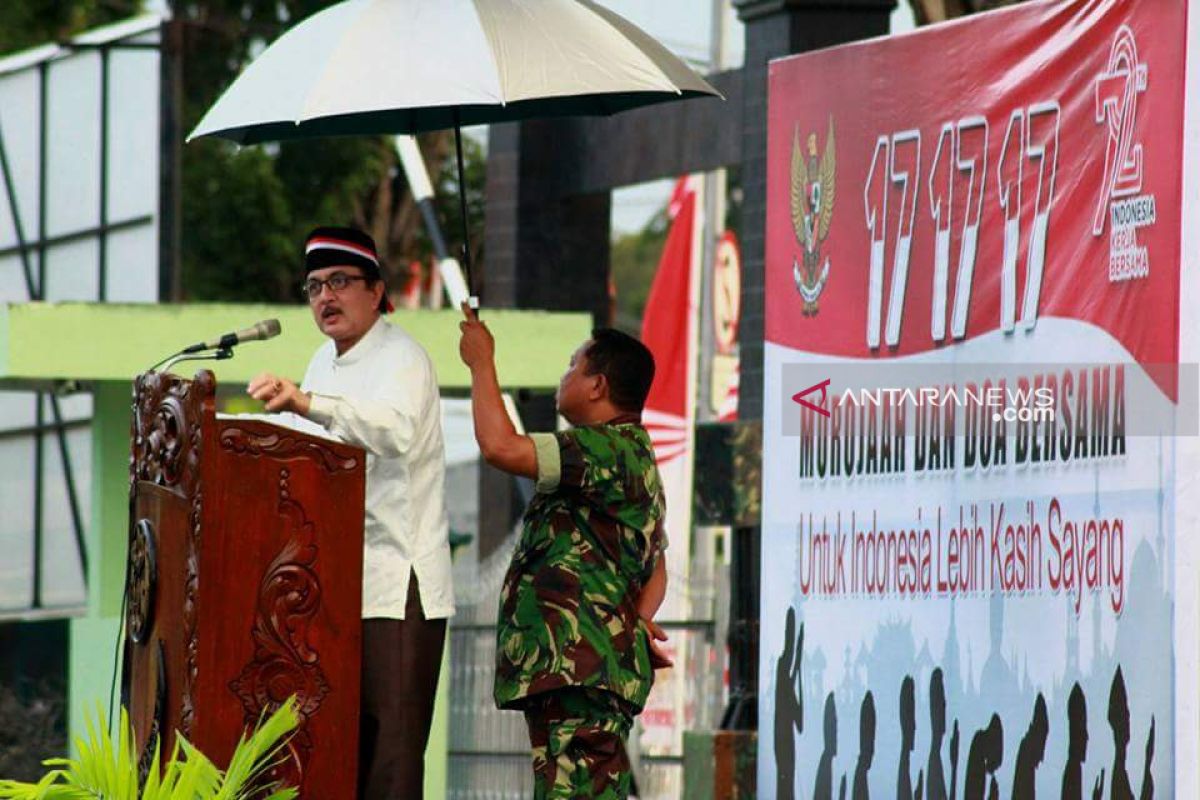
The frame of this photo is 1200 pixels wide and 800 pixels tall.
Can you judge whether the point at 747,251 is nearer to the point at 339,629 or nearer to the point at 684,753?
the point at 684,753

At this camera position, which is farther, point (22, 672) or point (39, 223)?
point (39, 223)

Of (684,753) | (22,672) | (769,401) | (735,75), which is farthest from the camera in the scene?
(22,672)

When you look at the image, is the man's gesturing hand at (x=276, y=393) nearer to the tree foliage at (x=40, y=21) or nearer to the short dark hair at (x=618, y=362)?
the short dark hair at (x=618, y=362)

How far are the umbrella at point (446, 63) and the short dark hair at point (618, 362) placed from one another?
0.53m

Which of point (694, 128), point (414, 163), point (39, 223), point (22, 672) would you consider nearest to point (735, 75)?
point (694, 128)

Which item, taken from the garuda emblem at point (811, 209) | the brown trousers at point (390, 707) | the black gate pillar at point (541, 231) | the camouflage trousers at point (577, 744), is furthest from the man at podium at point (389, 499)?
the black gate pillar at point (541, 231)

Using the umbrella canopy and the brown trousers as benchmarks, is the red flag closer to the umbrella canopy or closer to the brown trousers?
the umbrella canopy

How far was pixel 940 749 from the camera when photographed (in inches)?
354

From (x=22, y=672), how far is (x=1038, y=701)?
1039 cm

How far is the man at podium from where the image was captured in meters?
7.52

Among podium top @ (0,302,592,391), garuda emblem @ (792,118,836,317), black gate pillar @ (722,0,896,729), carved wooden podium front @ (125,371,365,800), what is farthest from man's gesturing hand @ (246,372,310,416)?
podium top @ (0,302,592,391)

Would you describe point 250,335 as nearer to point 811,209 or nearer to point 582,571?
point 582,571

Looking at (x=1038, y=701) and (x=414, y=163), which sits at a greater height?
(x=414, y=163)

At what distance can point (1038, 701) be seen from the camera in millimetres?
8422
